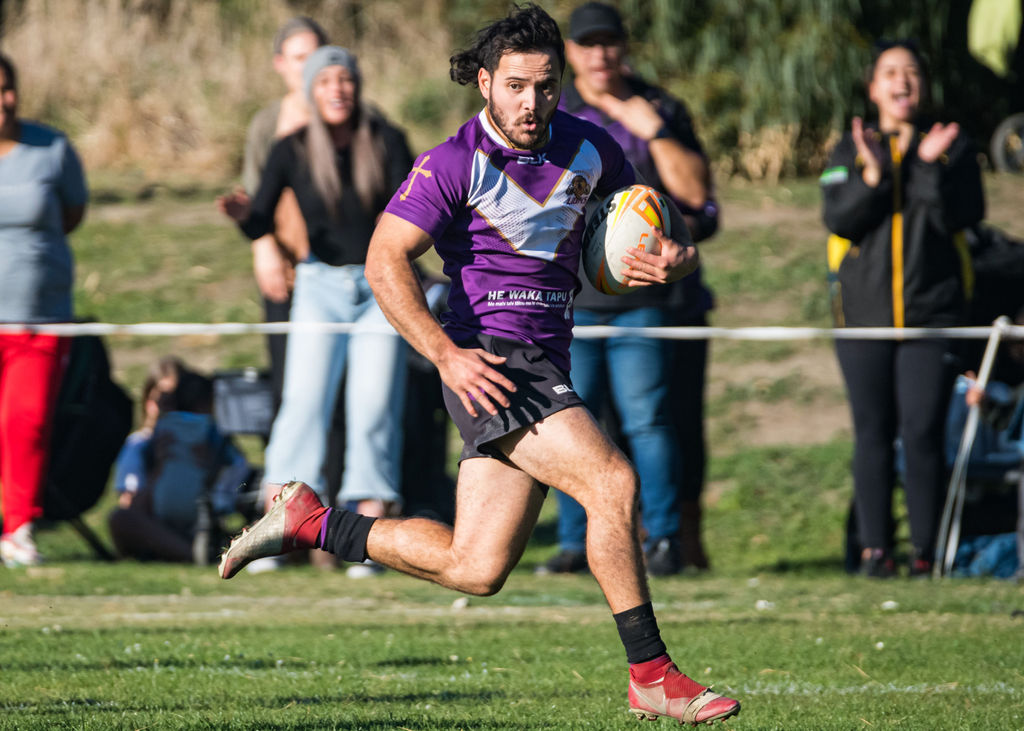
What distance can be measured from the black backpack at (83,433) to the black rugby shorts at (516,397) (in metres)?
5.01

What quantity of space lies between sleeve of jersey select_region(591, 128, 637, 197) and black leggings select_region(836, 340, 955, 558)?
3.39m

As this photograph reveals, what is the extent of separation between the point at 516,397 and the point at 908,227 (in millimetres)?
4227

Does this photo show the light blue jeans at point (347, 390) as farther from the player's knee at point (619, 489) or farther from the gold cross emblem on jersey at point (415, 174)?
the player's knee at point (619, 489)

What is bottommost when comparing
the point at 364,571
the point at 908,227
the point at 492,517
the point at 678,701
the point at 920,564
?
the point at 364,571

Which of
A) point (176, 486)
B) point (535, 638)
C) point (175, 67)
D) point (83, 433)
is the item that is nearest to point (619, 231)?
A: point (535, 638)

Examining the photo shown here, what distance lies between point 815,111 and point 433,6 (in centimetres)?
591

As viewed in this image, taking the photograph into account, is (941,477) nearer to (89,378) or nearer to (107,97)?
(89,378)

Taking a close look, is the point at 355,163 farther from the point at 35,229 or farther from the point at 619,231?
the point at 619,231

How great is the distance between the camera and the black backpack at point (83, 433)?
9.27m

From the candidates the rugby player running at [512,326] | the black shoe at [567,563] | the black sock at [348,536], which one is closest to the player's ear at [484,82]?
the rugby player running at [512,326]

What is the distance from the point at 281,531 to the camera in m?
5.23

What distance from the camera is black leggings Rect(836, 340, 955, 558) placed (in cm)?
821

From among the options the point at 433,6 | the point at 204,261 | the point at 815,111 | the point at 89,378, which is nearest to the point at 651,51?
the point at 815,111

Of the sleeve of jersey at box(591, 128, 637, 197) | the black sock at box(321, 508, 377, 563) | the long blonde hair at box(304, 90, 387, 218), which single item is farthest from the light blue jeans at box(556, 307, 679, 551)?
the black sock at box(321, 508, 377, 563)
